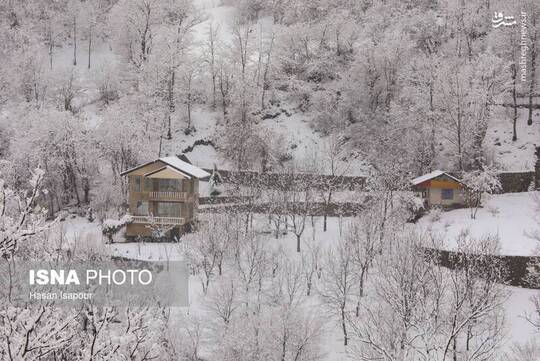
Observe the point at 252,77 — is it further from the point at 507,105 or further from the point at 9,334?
the point at 9,334

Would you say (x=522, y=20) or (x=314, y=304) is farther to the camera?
(x=522, y=20)

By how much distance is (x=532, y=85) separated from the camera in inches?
2304

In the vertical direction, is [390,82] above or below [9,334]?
above

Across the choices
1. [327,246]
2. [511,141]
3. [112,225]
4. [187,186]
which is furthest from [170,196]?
[511,141]

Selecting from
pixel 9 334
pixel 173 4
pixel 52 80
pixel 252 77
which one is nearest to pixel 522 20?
pixel 252 77

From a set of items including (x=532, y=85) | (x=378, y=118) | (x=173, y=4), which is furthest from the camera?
(x=173, y=4)

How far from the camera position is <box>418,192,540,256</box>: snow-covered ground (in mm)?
39188

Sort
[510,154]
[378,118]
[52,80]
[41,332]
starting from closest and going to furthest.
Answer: [41,332] → [510,154] → [378,118] → [52,80]

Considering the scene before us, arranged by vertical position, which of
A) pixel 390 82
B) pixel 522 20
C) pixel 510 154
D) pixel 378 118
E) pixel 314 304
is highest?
pixel 522 20

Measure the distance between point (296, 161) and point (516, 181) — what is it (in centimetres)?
2169

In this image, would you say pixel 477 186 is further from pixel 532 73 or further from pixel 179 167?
pixel 179 167

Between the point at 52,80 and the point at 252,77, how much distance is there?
82.2ft

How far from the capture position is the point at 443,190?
4812 centimetres

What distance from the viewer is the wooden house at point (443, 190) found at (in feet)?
157
